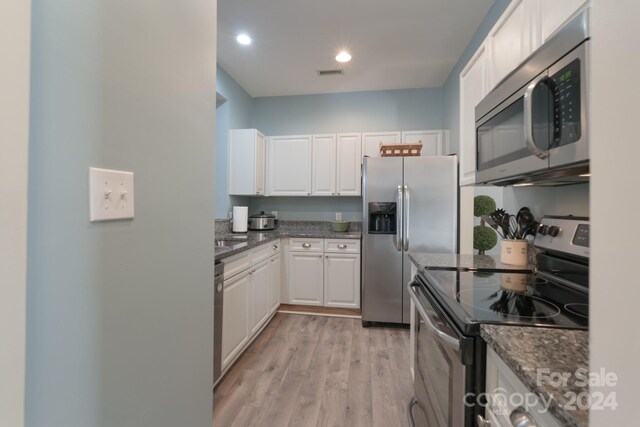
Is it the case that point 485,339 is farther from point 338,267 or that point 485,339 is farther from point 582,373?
point 338,267

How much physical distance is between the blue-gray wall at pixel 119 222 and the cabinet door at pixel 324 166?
247 centimetres

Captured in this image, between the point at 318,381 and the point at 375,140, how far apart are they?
2.62 m

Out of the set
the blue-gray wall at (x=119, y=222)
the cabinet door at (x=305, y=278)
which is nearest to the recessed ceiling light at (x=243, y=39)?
the blue-gray wall at (x=119, y=222)

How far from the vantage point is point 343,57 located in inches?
110

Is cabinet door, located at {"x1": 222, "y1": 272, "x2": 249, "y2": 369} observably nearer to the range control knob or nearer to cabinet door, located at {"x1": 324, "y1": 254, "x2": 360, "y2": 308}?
cabinet door, located at {"x1": 324, "y1": 254, "x2": 360, "y2": 308}

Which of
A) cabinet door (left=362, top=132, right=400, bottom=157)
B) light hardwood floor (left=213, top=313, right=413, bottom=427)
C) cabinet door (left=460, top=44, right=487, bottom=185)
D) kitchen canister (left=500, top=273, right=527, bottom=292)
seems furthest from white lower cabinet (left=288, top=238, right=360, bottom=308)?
kitchen canister (left=500, top=273, right=527, bottom=292)

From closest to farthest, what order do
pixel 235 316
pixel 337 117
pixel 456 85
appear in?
pixel 235 316 → pixel 456 85 → pixel 337 117

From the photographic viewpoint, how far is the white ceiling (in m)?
2.15

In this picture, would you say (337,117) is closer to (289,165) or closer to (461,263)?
(289,165)

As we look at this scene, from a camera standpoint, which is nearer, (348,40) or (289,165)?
(348,40)

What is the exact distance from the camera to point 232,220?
3328mm

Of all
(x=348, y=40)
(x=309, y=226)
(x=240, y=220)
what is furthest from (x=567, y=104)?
(x=309, y=226)

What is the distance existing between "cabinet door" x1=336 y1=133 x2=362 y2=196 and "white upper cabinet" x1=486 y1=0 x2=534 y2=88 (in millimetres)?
2019

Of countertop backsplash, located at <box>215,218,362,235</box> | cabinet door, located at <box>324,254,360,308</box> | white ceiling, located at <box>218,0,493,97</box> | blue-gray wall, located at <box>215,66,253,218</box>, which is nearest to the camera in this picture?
white ceiling, located at <box>218,0,493,97</box>
